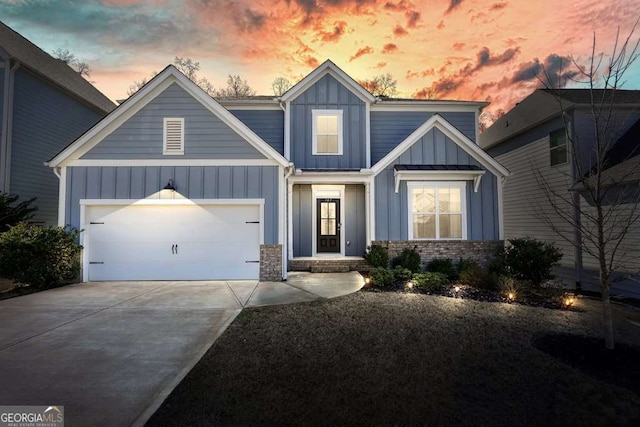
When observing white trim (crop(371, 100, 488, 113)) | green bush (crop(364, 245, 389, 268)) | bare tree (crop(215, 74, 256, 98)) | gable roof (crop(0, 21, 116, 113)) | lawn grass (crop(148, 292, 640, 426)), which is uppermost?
bare tree (crop(215, 74, 256, 98))

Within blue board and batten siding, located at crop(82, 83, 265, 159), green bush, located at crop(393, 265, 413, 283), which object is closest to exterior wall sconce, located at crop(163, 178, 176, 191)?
blue board and batten siding, located at crop(82, 83, 265, 159)

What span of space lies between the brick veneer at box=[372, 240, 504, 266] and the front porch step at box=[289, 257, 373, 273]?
1004 millimetres

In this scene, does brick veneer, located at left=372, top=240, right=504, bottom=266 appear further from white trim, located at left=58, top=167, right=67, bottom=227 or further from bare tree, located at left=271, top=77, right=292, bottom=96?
bare tree, located at left=271, top=77, right=292, bottom=96

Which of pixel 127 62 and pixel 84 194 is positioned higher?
pixel 127 62

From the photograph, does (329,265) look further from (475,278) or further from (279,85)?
(279,85)

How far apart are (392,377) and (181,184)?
7.97 m

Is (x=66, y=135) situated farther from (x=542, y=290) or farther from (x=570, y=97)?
(x=570, y=97)

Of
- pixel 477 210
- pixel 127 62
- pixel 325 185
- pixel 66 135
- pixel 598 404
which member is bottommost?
pixel 598 404

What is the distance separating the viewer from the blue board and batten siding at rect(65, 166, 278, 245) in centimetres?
921

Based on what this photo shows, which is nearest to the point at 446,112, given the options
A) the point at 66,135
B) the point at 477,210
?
the point at 477,210

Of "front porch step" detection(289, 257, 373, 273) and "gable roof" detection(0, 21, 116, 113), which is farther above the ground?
"gable roof" detection(0, 21, 116, 113)

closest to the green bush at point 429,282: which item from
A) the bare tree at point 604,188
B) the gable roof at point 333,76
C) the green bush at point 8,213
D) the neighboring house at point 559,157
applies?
the bare tree at point 604,188

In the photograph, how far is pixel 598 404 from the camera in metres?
3.11

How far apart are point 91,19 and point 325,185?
1238 cm
